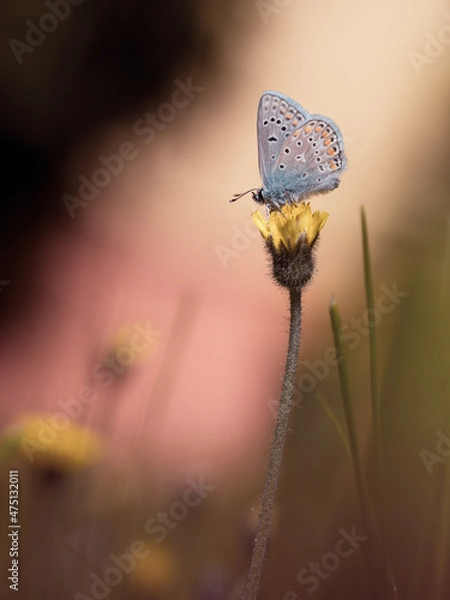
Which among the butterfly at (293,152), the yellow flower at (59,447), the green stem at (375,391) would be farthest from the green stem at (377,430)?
the yellow flower at (59,447)

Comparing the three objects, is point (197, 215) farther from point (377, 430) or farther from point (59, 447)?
point (377, 430)

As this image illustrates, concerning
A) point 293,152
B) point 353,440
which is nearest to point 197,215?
point 293,152

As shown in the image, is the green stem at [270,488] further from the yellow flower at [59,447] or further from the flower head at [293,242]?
the yellow flower at [59,447]

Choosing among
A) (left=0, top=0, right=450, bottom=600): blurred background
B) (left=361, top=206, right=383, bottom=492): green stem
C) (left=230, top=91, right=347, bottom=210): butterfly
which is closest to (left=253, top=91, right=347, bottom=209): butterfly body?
(left=230, top=91, right=347, bottom=210): butterfly

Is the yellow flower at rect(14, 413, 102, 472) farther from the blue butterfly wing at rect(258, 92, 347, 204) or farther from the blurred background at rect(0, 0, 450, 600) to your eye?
the blue butterfly wing at rect(258, 92, 347, 204)

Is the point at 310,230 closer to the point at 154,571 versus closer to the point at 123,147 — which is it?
the point at 154,571
